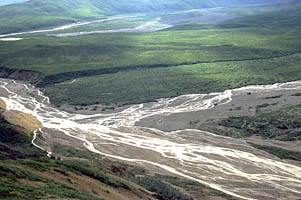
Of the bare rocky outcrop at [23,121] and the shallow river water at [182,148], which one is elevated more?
the bare rocky outcrop at [23,121]

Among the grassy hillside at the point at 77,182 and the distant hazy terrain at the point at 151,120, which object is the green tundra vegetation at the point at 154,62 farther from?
the grassy hillside at the point at 77,182

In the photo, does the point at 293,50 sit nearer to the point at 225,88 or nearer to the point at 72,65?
the point at 225,88

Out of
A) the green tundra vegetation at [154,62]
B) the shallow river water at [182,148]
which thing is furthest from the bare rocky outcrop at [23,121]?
the green tundra vegetation at [154,62]

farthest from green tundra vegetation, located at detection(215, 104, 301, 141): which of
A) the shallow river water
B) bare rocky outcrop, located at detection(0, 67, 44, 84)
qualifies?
bare rocky outcrop, located at detection(0, 67, 44, 84)

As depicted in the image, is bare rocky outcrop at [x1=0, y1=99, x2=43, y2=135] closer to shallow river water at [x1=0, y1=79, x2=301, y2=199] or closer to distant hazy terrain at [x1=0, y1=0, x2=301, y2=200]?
distant hazy terrain at [x1=0, y1=0, x2=301, y2=200]

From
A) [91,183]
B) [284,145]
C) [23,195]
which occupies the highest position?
[23,195]

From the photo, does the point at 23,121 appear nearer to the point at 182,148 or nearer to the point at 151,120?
the point at 151,120

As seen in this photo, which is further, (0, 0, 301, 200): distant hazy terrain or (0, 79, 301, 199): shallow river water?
(0, 79, 301, 199): shallow river water

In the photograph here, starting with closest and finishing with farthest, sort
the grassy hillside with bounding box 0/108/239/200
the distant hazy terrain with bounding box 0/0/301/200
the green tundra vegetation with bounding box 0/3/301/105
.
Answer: the grassy hillside with bounding box 0/108/239/200
the distant hazy terrain with bounding box 0/0/301/200
the green tundra vegetation with bounding box 0/3/301/105

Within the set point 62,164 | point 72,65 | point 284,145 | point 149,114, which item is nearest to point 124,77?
point 72,65

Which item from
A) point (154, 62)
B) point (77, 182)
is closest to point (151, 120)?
point (77, 182)

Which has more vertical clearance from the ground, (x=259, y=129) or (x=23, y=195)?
(x=23, y=195)
